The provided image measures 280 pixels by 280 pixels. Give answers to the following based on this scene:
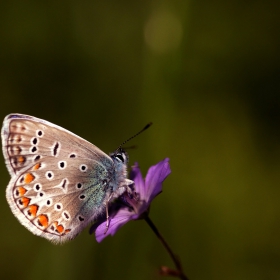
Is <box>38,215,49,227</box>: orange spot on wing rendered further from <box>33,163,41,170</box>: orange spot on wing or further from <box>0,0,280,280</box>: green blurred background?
<box>0,0,280,280</box>: green blurred background

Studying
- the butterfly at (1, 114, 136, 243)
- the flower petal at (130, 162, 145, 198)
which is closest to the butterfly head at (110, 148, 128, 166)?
the butterfly at (1, 114, 136, 243)

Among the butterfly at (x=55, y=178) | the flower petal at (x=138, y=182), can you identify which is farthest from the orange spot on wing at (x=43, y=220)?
the flower petal at (x=138, y=182)

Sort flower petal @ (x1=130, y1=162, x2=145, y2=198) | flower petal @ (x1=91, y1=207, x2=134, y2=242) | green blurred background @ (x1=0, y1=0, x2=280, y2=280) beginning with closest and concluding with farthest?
flower petal @ (x1=91, y1=207, x2=134, y2=242), flower petal @ (x1=130, y1=162, x2=145, y2=198), green blurred background @ (x1=0, y1=0, x2=280, y2=280)

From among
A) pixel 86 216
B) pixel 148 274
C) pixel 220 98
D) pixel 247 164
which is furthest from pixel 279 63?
pixel 86 216

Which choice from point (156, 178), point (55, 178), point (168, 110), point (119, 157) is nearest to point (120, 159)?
point (119, 157)

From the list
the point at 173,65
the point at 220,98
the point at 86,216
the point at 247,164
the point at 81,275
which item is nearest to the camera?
the point at 86,216

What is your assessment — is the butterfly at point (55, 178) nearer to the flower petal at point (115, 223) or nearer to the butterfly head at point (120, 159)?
the butterfly head at point (120, 159)

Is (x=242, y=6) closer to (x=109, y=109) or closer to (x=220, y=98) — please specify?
(x=220, y=98)
